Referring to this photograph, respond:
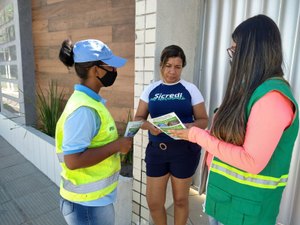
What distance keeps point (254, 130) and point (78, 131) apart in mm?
796

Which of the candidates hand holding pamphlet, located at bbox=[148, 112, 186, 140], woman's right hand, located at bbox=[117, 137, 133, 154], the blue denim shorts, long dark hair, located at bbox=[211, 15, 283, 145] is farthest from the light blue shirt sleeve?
the blue denim shorts

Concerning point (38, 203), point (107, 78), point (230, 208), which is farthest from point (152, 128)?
point (38, 203)

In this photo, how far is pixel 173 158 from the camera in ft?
6.31

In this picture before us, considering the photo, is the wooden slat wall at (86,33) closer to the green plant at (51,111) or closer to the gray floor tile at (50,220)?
the green plant at (51,111)

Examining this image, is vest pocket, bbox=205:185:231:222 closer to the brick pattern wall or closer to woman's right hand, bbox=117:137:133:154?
woman's right hand, bbox=117:137:133:154

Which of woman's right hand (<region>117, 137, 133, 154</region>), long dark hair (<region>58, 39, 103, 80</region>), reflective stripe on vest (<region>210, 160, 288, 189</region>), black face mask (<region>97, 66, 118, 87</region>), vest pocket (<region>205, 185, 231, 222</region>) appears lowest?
vest pocket (<region>205, 185, 231, 222</region>)

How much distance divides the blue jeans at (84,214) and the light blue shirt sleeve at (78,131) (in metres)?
0.36

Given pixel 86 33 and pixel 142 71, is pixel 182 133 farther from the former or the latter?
pixel 86 33

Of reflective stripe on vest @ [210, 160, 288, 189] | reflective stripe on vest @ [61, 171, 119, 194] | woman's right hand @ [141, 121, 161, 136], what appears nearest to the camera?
reflective stripe on vest @ [210, 160, 288, 189]

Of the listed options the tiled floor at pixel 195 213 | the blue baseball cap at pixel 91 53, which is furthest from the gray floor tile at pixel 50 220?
the blue baseball cap at pixel 91 53

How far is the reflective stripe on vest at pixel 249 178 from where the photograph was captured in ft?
3.52

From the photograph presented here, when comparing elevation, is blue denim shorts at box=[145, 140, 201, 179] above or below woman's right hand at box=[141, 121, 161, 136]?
below

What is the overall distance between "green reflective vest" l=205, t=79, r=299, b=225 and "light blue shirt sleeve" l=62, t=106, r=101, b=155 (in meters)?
0.65

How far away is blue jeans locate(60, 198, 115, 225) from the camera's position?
4.33 ft
